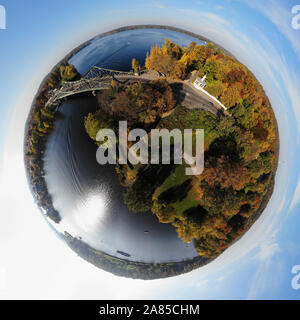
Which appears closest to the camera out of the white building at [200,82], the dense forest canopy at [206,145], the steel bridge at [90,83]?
the dense forest canopy at [206,145]

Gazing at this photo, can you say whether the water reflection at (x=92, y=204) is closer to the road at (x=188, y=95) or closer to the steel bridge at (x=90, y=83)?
the steel bridge at (x=90, y=83)

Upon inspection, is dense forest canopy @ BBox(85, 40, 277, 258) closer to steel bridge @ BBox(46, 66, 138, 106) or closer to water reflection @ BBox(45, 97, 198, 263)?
water reflection @ BBox(45, 97, 198, 263)

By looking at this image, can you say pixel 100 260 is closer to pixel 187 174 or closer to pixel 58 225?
pixel 58 225

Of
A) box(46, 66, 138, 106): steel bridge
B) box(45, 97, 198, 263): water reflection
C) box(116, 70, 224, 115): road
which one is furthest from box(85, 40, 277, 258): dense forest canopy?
box(46, 66, 138, 106): steel bridge

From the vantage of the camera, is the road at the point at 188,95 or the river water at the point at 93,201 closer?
the river water at the point at 93,201

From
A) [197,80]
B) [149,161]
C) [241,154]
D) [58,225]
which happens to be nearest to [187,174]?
[149,161]

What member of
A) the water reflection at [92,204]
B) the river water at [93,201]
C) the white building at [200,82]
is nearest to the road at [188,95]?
the white building at [200,82]

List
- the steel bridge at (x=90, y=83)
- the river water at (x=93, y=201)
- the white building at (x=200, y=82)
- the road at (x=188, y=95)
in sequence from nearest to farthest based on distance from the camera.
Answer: the river water at (x=93, y=201)
the steel bridge at (x=90, y=83)
the road at (x=188, y=95)
the white building at (x=200, y=82)
